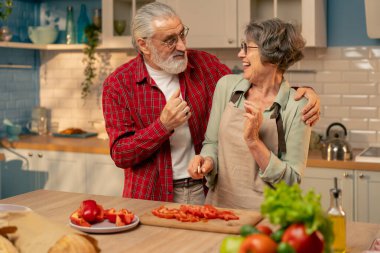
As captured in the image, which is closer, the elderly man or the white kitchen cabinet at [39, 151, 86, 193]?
the elderly man

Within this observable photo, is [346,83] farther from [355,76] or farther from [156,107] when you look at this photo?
[156,107]

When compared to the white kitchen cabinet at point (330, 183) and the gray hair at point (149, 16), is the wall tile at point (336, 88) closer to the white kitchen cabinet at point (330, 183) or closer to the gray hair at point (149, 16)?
the white kitchen cabinet at point (330, 183)

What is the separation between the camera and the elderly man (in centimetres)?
303

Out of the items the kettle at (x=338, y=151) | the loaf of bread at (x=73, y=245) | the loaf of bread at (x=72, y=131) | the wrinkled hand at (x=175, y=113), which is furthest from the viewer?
the loaf of bread at (x=72, y=131)

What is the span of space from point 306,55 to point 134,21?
7.08 feet

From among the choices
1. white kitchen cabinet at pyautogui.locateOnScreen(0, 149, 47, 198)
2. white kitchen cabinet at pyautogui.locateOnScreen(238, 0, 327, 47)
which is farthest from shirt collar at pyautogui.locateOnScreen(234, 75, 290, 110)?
white kitchen cabinet at pyautogui.locateOnScreen(0, 149, 47, 198)

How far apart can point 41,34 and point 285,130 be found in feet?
11.6

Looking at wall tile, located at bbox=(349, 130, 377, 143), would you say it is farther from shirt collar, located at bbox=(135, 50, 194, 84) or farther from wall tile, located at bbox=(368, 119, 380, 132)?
shirt collar, located at bbox=(135, 50, 194, 84)

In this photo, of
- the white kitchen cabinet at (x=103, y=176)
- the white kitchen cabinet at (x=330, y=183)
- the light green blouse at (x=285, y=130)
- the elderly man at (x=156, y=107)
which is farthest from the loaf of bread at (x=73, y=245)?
the white kitchen cabinet at (x=103, y=176)

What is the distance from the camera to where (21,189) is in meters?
5.31

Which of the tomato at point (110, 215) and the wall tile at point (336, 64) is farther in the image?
the wall tile at point (336, 64)

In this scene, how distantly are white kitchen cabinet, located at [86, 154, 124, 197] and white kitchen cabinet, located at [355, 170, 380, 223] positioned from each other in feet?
5.90

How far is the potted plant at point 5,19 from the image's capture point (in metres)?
5.12

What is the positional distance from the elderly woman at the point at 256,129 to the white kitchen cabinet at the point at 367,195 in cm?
155
